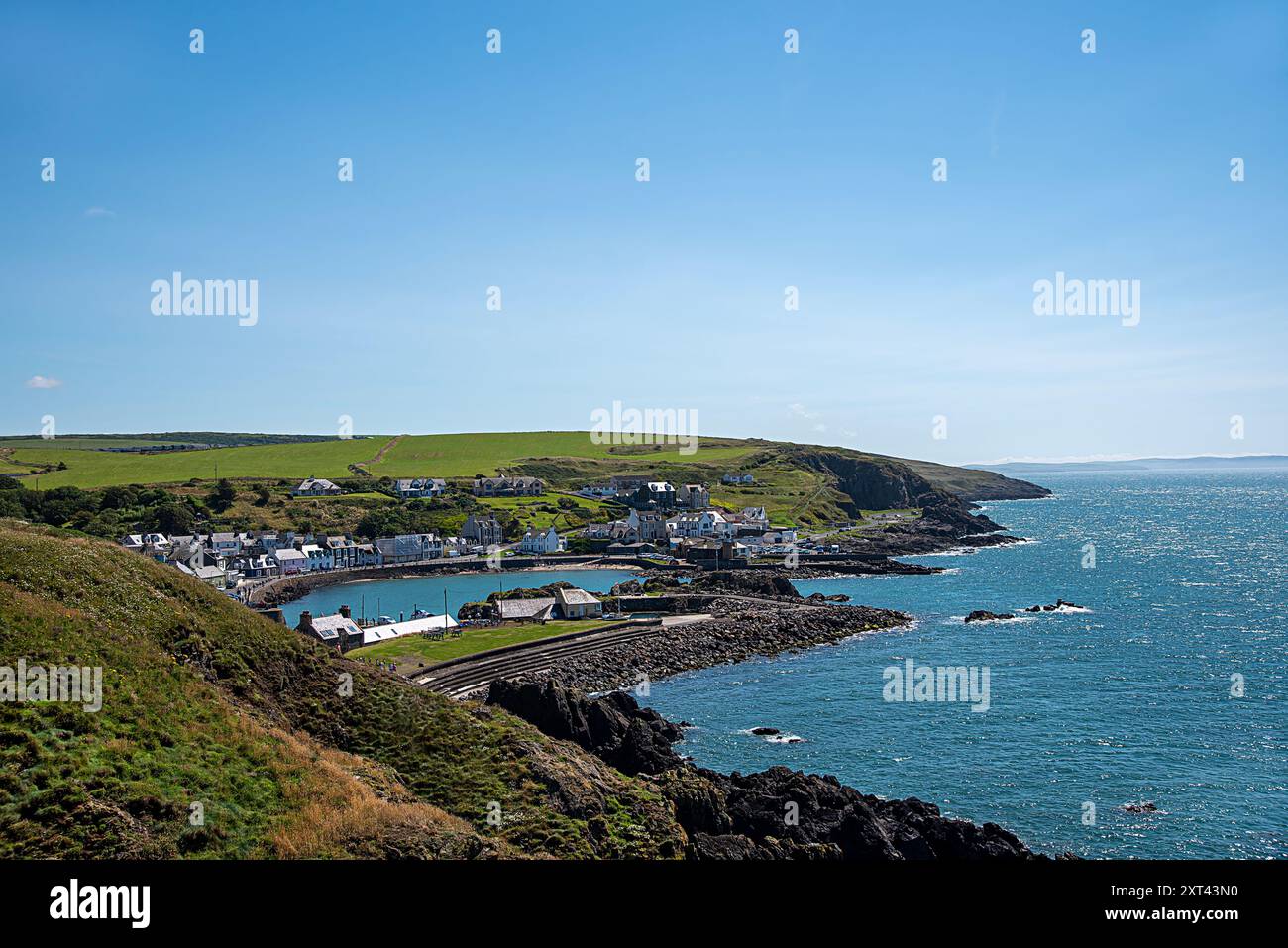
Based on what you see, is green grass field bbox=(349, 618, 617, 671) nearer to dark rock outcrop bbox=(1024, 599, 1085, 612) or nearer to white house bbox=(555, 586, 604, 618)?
white house bbox=(555, 586, 604, 618)

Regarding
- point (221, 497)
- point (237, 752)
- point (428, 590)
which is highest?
point (221, 497)

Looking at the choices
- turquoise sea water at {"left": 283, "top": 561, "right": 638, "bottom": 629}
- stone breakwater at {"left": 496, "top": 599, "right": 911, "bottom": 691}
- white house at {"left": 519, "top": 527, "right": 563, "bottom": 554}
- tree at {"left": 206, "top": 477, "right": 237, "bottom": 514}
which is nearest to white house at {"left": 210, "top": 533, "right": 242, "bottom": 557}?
tree at {"left": 206, "top": 477, "right": 237, "bottom": 514}

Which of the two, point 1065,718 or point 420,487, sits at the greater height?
point 420,487

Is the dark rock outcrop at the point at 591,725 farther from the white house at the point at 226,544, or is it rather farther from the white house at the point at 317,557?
the white house at the point at 226,544

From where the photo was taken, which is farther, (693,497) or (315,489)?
(693,497)

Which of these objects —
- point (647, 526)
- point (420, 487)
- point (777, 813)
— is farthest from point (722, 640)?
point (420, 487)

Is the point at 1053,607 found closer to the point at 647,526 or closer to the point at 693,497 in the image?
the point at 647,526
